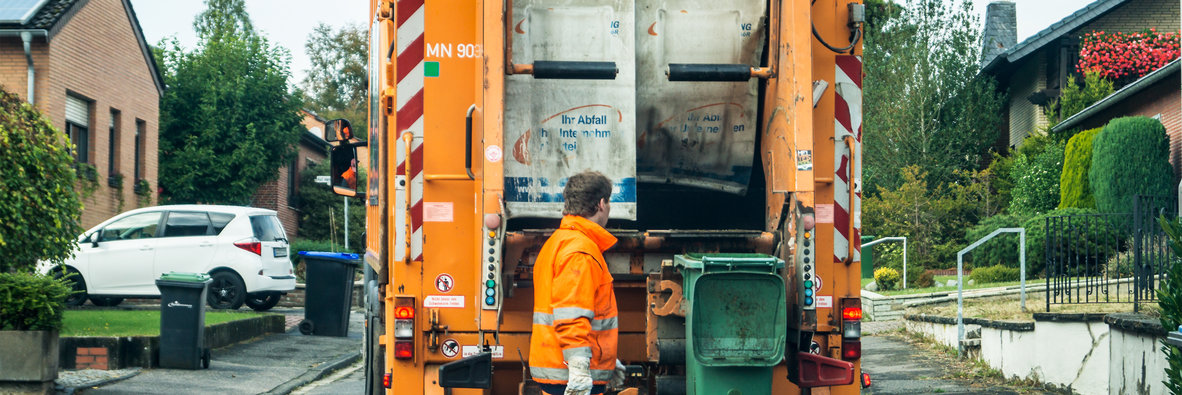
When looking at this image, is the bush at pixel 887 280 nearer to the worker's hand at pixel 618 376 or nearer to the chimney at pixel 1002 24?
the worker's hand at pixel 618 376

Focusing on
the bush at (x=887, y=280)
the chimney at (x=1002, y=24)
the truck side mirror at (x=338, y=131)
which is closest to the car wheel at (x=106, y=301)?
the truck side mirror at (x=338, y=131)

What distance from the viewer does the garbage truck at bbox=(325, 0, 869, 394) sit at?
201 inches

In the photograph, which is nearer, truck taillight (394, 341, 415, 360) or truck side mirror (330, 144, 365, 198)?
truck taillight (394, 341, 415, 360)

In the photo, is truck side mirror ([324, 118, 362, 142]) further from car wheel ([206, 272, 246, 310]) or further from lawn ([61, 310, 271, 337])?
car wheel ([206, 272, 246, 310])

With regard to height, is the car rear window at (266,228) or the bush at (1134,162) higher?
the bush at (1134,162)

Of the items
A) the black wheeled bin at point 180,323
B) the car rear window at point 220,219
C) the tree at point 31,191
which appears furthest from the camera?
the car rear window at point 220,219

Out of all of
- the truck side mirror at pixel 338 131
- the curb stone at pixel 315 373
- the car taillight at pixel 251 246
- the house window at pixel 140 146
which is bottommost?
the curb stone at pixel 315 373

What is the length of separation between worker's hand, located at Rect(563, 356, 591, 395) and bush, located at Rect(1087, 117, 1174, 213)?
15541mm

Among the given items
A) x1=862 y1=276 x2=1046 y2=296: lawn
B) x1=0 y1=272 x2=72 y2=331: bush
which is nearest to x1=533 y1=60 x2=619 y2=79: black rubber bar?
x1=0 y1=272 x2=72 y2=331: bush

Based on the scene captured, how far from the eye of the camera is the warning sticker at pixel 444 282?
5.58 m

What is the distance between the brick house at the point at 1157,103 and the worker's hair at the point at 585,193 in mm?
14243

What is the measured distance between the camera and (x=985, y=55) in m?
34.8

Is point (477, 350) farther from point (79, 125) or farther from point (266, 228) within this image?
point (79, 125)

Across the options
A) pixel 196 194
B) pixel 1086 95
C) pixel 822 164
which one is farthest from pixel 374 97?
pixel 196 194
